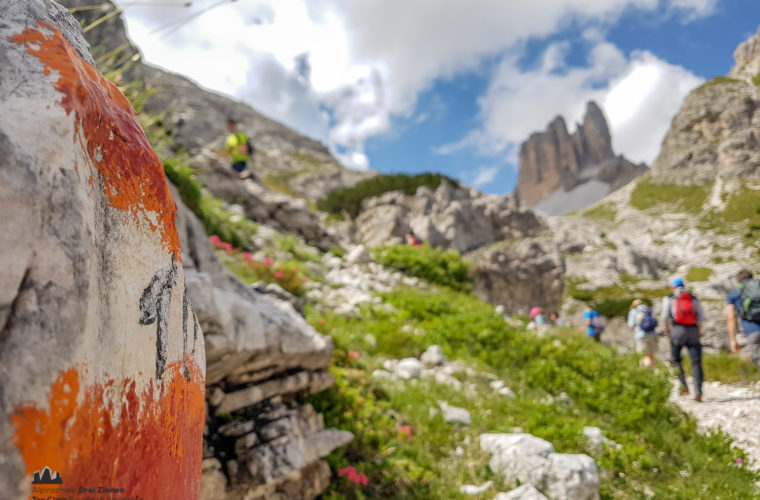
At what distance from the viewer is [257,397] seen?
4.00 meters

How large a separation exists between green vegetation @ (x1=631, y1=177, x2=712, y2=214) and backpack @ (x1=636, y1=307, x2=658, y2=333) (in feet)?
175

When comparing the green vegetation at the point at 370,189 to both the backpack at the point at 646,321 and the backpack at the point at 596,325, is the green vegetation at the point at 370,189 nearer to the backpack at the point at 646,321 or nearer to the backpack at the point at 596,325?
the backpack at the point at 596,325

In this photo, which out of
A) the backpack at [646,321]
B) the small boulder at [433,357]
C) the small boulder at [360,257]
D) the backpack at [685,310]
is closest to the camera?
the backpack at [685,310]

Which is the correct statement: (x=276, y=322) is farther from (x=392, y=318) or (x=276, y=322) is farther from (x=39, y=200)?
(x=392, y=318)

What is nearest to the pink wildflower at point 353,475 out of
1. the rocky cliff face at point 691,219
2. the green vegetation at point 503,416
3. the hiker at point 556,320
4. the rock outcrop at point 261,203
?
the green vegetation at point 503,416

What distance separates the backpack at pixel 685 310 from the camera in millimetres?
6966

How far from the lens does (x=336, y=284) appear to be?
1126cm

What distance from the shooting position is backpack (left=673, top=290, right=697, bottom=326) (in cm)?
697

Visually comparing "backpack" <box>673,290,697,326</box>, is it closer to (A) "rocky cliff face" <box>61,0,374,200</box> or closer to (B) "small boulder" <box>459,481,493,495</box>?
(B) "small boulder" <box>459,481,493,495</box>

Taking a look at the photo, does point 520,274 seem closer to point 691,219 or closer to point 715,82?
point 691,219

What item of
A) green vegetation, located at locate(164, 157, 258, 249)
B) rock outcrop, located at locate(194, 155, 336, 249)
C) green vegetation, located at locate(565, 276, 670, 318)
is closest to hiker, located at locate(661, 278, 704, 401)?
green vegetation, located at locate(164, 157, 258, 249)

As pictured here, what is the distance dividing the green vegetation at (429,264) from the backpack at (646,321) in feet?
18.6

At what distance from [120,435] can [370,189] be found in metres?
34.8

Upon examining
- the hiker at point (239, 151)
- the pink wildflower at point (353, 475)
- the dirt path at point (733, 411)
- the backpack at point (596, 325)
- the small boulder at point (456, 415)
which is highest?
the hiker at point (239, 151)
